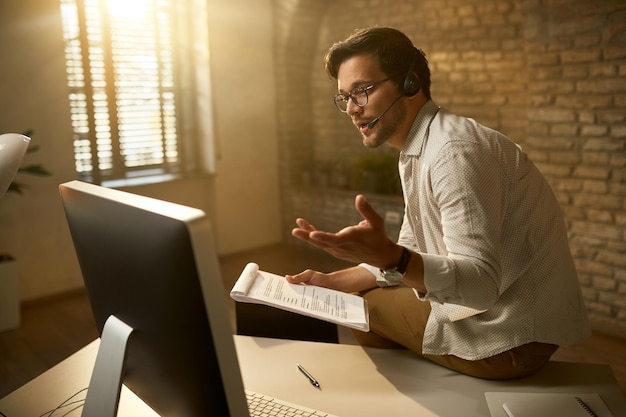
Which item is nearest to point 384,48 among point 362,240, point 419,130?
point 419,130

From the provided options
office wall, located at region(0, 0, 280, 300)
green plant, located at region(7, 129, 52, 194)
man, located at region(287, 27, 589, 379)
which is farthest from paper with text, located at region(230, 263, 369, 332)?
office wall, located at region(0, 0, 280, 300)

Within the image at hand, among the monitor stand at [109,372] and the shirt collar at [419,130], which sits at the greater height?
the shirt collar at [419,130]

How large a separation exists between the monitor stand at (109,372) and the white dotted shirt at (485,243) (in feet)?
2.25

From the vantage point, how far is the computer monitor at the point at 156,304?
2.78 ft

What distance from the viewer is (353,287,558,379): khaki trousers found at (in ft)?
5.36

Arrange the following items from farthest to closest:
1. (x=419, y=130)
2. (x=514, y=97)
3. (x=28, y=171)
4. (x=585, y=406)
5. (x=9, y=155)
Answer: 1. (x=514, y=97)
2. (x=28, y=171)
3. (x=419, y=130)
4. (x=585, y=406)
5. (x=9, y=155)

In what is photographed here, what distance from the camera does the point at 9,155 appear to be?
3.65ft

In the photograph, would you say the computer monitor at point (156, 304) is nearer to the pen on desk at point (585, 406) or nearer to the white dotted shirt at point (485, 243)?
the white dotted shirt at point (485, 243)

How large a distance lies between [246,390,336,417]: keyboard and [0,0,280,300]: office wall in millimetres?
3311

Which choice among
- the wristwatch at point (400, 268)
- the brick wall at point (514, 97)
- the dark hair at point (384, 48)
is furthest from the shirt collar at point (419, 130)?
the brick wall at point (514, 97)

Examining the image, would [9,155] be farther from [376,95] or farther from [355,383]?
[376,95]

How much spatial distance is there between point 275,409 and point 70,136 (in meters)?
3.52

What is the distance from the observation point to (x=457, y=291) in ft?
4.67

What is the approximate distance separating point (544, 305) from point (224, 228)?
13.4 ft
